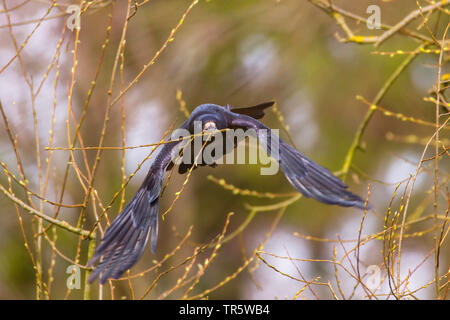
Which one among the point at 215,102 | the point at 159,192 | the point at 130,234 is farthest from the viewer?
the point at 215,102

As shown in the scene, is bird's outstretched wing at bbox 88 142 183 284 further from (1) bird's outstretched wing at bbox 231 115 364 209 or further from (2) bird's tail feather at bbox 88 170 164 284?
(1) bird's outstretched wing at bbox 231 115 364 209

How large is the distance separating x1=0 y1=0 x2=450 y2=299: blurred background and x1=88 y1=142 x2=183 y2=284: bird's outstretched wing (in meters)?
0.20

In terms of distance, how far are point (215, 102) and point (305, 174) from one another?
2.60 feet

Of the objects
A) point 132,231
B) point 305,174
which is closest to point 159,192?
point 132,231

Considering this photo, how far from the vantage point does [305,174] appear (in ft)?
4.27

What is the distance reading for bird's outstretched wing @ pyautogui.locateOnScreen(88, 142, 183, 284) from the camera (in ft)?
3.94

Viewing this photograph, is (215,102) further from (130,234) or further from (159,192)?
(130,234)

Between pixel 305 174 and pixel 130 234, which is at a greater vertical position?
pixel 305 174

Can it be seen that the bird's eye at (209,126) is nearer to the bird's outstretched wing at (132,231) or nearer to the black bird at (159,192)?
the black bird at (159,192)

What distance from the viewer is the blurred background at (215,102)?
2461 mm

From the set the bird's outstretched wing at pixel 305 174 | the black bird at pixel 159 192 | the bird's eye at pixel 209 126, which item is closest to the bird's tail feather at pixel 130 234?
the black bird at pixel 159 192

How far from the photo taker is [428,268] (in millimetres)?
3436

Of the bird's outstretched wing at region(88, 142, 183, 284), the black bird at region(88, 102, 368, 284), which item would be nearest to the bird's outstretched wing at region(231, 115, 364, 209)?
the black bird at region(88, 102, 368, 284)
